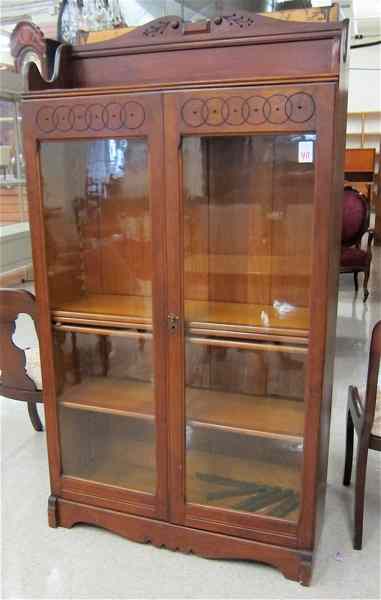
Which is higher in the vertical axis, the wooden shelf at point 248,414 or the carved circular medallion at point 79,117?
the carved circular medallion at point 79,117

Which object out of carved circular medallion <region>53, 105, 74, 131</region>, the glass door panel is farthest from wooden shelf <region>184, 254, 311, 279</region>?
carved circular medallion <region>53, 105, 74, 131</region>

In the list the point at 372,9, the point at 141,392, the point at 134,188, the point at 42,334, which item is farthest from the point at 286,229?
the point at 372,9

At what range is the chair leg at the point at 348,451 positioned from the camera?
7.63ft

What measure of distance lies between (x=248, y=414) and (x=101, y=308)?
2.23 feet

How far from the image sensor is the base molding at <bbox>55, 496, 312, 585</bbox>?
188cm

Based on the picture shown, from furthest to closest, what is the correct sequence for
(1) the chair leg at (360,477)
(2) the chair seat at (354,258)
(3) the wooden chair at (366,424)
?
(2) the chair seat at (354,258)
(1) the chair leg at (360,477)
(3) the wooden chair at (366,424)

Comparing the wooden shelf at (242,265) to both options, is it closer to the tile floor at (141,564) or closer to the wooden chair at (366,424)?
the wooden chair at (366,424)

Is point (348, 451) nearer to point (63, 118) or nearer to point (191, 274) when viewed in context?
point (191, 274)

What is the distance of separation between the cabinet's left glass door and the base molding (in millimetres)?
124

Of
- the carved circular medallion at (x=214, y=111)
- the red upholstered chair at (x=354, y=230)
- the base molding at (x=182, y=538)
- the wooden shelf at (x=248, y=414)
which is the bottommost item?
the base molding at (x=182, y=538)

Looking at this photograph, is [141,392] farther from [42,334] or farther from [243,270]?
[243,270]

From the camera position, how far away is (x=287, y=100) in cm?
152

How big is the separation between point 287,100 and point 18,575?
1.85 metres

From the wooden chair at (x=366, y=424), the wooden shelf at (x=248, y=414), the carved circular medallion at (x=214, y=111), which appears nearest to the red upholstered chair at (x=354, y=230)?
the wooden chair at (x=366, y=424)
